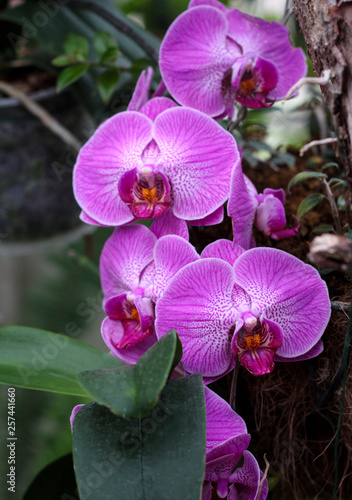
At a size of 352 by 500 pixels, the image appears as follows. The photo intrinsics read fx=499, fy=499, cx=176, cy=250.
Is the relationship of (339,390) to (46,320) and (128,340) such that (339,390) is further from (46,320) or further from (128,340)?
(46,320)

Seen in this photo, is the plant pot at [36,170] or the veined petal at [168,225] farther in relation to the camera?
the plant pot at [36,170]

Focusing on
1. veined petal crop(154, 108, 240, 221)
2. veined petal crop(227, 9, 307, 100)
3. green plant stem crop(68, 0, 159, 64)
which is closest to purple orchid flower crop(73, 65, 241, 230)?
veined petal crop(154, 108, 240, 221)

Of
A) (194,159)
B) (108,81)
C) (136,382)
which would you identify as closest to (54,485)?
(136,382)

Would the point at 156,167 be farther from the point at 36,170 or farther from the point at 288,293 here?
the point at 36,170

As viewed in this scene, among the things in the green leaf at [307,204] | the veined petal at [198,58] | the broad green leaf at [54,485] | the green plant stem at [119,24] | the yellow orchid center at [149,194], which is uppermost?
the veined petal at [198,58]

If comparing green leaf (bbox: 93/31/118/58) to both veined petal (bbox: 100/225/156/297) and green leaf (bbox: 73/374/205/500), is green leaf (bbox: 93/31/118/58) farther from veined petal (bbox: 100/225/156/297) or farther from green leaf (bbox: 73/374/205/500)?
green leaf (bbox: 73/374/205/500)

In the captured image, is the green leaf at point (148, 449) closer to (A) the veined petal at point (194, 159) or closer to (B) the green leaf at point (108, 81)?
(A) the veined petal at point (194, 159)

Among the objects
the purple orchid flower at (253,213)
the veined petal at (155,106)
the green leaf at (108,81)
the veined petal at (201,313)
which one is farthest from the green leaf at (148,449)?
the green leaf at (108,81)
